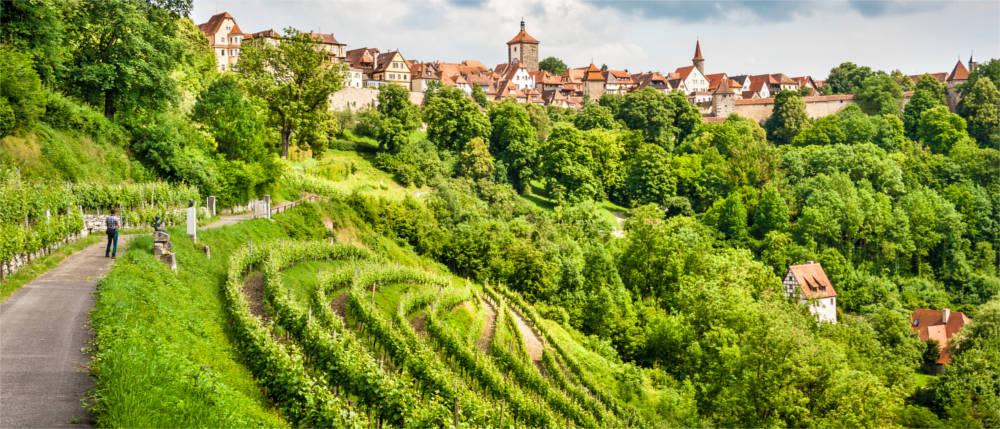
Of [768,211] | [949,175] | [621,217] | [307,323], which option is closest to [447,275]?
[307,323]

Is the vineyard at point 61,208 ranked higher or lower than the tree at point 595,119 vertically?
lower

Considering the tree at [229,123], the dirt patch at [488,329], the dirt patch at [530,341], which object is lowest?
the dirt patch at [530,341]

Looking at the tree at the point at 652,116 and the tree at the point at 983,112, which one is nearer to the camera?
the tree at the point at 652,116

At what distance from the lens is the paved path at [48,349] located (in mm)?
9250

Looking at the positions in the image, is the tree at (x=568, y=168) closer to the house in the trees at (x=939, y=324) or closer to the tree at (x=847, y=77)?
the house in the trees at (x=939, y=324)

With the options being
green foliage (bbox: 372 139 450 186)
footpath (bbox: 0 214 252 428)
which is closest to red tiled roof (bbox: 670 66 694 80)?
green foliage (bbox: 372 139 450 186)

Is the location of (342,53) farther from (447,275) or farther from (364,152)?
(447,275)

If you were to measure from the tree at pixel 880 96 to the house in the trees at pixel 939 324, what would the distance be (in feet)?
Answer: 135

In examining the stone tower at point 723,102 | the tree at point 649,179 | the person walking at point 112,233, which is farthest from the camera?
the stone tower at point 723,102

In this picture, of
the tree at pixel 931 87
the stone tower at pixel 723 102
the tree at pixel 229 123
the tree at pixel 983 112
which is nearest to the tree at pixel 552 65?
the stone tower at pixel 723 102

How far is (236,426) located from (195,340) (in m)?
3.57

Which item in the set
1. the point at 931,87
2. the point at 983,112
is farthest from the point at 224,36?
the point at 983,112

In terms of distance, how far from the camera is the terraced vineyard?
12.8 meters

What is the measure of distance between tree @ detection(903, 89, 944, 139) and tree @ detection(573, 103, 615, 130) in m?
35.8
